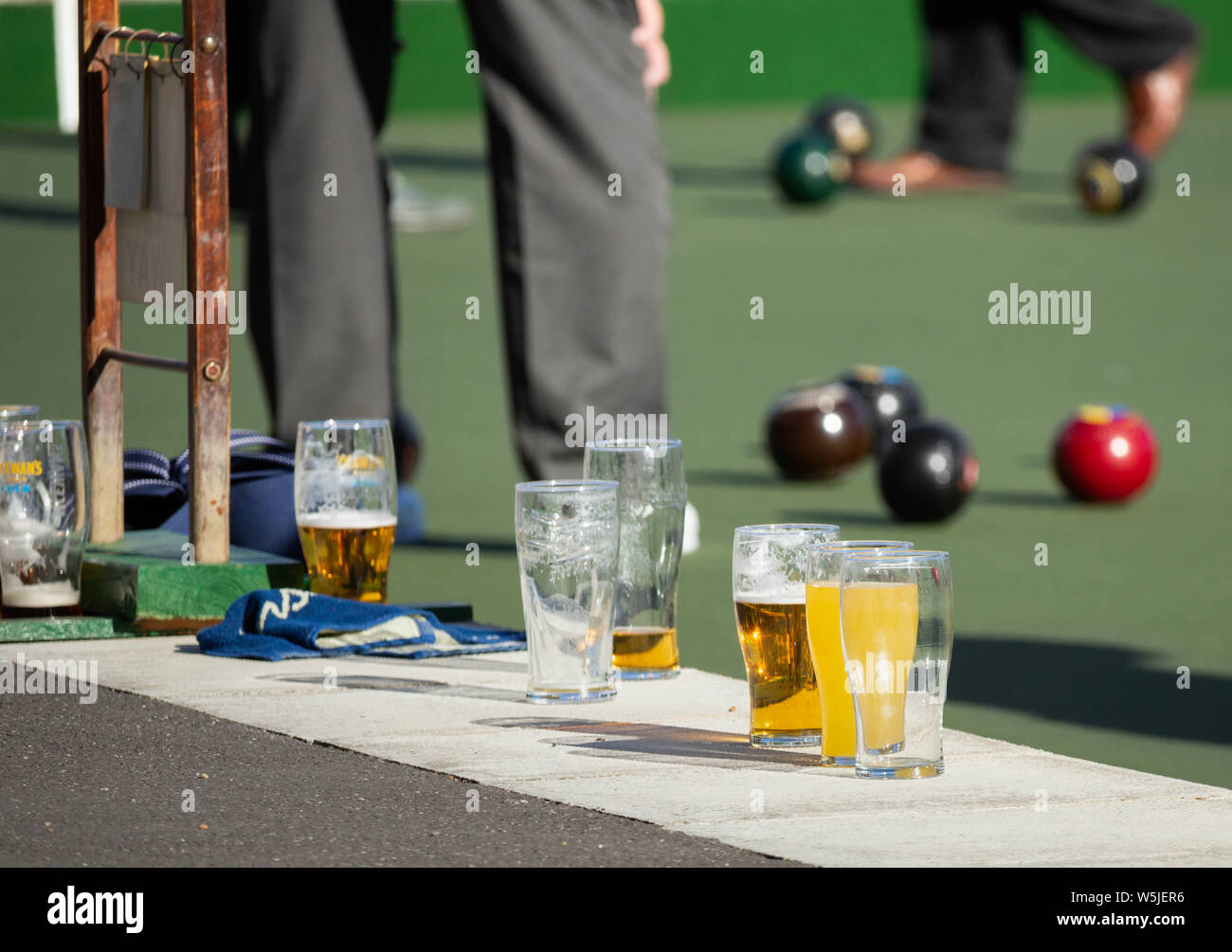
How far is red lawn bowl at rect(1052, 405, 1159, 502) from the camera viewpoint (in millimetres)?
6371

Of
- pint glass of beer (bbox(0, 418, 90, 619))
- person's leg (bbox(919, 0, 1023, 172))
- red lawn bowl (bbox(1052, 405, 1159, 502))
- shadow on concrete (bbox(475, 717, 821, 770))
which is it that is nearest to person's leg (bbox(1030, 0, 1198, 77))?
person's leg (bbox(919, 0, 1023, 172))

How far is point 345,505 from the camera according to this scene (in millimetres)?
4379

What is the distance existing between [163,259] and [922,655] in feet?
6.58

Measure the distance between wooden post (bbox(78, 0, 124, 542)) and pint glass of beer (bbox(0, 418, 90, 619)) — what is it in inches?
11.9

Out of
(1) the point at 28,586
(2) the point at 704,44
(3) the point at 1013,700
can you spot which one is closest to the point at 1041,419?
(3) the point at 1013,700

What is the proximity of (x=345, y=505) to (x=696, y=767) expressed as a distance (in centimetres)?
129

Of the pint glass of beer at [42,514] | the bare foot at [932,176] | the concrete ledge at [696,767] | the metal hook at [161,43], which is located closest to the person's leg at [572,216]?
the metal hook at [161,43]

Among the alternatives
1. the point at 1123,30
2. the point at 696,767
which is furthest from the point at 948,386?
the point at 1123,30

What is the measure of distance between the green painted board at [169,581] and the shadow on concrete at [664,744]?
3.06 feet

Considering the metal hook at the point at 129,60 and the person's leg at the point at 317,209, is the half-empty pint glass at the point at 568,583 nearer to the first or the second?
the metal hook at the point at 129,60

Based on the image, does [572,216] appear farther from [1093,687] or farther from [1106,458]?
[1106,458]

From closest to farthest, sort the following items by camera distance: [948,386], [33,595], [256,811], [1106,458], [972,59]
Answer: [256,811], [33,595], [1106,458], [948,386], [972,59]

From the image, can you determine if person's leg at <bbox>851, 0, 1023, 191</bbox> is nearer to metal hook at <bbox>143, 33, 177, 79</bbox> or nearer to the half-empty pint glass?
metal hook at <bbox>143, 33, 177, 79</bbox>
